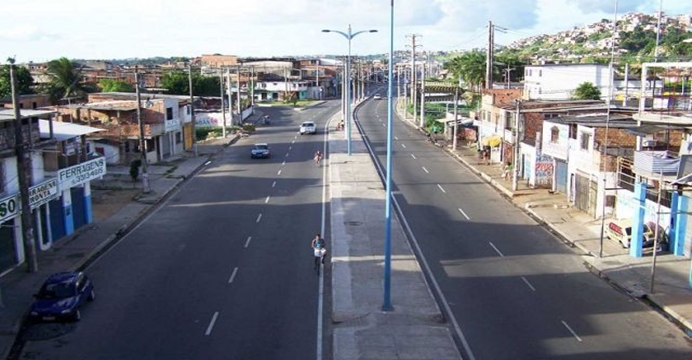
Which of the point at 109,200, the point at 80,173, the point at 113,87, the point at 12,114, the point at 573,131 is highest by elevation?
the point at 113,87

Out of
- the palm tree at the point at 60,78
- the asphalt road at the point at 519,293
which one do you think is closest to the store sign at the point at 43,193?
the asphalt road at the point at 519,293

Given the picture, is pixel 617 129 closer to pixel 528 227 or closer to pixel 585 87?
pixel 528 227

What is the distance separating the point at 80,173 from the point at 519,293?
844 inches

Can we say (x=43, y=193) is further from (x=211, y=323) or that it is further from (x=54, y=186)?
(x=211, y=323)

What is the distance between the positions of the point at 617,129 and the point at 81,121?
1553 inches

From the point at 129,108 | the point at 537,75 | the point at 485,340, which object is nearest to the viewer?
the point at 485,340

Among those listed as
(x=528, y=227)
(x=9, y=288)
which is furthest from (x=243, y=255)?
(x=528, y=227)

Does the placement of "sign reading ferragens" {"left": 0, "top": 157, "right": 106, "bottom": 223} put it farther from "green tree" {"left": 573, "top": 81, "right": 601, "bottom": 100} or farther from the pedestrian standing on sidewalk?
"green tree" {"left": 573, "top": 81, "right": 601, "bottom": 100}

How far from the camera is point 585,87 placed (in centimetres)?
7606

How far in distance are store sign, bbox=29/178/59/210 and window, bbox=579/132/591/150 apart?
2610 cm

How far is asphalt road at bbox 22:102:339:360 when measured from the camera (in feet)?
63.1

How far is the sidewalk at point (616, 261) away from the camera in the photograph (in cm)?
2312

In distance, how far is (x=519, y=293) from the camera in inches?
939

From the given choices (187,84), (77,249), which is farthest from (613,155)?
(187,84)
